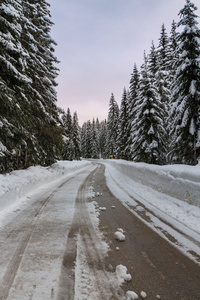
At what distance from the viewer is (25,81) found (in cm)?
930

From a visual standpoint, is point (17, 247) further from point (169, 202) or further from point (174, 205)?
point (169, 202)

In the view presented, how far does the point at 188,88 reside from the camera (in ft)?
42.9

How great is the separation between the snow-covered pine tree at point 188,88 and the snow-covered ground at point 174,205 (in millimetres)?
5019

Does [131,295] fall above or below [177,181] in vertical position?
below

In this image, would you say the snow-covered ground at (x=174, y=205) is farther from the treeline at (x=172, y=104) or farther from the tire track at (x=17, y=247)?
the treeline at (x=172, y=104)

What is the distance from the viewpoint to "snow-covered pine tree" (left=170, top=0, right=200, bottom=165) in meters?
12.3

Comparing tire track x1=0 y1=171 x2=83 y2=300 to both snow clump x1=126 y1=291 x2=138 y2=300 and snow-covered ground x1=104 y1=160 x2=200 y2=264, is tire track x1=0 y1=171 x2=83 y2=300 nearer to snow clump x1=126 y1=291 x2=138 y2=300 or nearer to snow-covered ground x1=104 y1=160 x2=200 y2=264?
snow clump x1=126 y1=291 x2=138 y2=300

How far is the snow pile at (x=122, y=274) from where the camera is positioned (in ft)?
8.36

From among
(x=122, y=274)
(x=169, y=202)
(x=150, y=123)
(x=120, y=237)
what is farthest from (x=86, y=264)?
(x=150, y=123)

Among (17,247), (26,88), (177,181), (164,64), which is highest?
(164,64)

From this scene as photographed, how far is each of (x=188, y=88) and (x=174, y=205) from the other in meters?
9.90

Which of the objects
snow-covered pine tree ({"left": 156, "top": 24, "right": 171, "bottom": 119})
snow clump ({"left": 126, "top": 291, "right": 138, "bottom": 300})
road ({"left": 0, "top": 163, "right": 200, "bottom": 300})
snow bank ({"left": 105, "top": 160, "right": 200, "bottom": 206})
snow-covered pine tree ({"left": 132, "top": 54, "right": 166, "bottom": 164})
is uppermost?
snow-covered pine tree ({"left": 156, "top": 24, "right": 171, "bottom": 119})

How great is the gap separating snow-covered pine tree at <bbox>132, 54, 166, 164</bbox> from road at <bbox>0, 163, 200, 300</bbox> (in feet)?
43.1

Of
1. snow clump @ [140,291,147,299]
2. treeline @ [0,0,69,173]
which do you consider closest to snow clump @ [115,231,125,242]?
snow clump @ [140,291,147,299]
